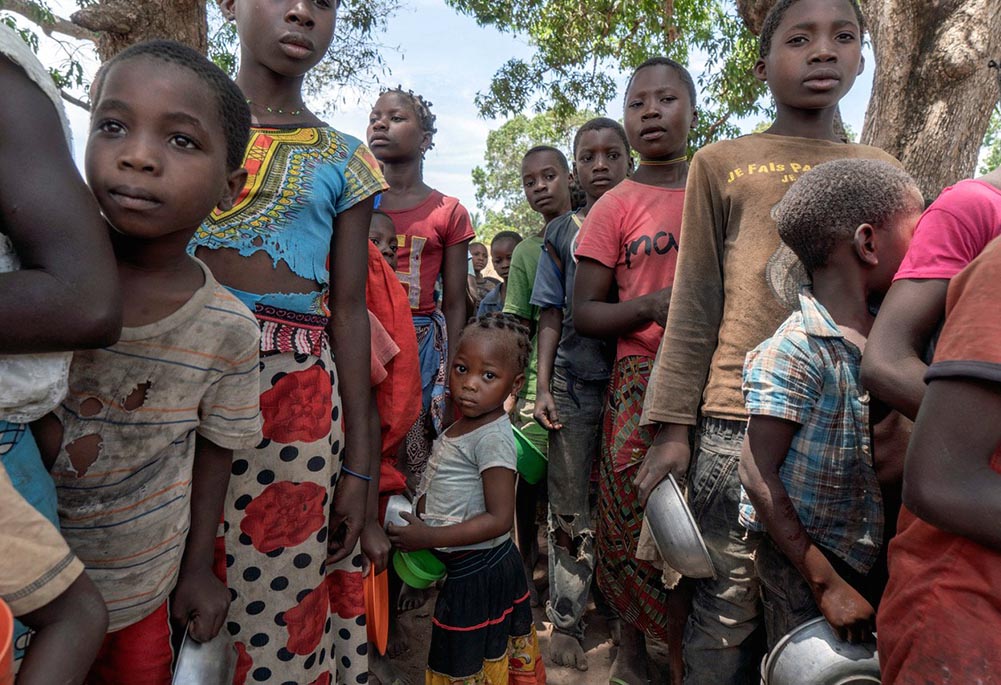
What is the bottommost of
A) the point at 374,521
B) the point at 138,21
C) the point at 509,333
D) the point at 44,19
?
the point at 374,521

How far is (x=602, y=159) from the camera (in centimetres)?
315

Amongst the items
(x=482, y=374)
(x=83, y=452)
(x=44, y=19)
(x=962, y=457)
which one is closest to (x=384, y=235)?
(x=482, y=374)

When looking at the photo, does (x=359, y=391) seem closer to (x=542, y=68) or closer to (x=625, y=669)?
(x=625, y=669)

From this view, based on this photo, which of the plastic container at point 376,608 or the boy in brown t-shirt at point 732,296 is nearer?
the boy in brown t-shirt at point 732,296

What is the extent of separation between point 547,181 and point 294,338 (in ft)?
8.40

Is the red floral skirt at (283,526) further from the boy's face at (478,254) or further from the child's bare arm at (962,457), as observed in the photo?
the boy's face at (478,254)

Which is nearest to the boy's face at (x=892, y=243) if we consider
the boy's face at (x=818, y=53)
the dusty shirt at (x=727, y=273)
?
the dusty shirt at (x=727, y=273)

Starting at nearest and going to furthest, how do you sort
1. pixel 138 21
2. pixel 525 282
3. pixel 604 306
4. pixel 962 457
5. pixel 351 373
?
1. pixel 962 457
2. pixel 351 373
3. pixel 604 306
4. pixel 525 282
5. pixel 138 21

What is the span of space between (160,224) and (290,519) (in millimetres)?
714

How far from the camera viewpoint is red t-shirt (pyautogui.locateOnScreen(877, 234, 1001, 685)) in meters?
0.91

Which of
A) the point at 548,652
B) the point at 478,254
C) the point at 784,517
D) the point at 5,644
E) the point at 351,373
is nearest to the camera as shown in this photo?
the point at 5,644

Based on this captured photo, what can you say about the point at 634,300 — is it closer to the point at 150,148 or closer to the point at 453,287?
the point at 453,287

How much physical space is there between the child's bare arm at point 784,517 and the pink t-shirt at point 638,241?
0.83 metres

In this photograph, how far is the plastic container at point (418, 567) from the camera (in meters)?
2.09
